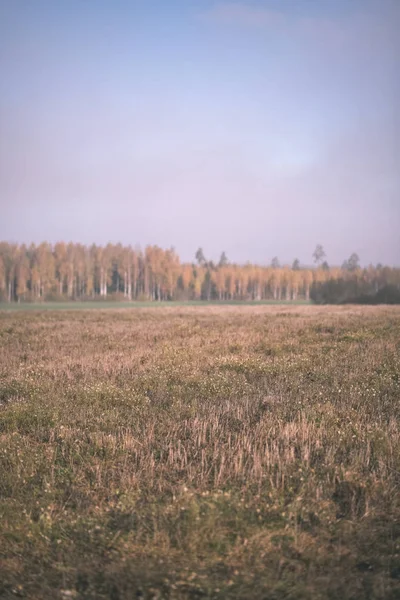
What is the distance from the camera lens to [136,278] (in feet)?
396

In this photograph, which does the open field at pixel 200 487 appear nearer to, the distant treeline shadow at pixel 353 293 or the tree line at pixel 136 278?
the distant treeline shadow at pixel 353 293

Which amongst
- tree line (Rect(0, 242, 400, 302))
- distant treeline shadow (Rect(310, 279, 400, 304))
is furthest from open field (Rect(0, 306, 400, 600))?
tree line (Rect(0, 242, 400, 302))

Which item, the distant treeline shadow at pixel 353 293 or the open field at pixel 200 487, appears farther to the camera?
the distant treeline shadow at pixel 353 293

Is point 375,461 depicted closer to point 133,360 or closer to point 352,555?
point 352,555

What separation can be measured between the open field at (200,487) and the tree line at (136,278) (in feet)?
309

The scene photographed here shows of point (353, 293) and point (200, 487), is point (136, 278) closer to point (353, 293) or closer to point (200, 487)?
point (353, 293)

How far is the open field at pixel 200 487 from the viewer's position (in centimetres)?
405

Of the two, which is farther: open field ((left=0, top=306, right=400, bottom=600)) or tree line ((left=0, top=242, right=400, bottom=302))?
tree line ((left=0, top=242, right=400, bottom=302))

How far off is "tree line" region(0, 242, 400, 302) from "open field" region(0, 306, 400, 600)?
309 feet

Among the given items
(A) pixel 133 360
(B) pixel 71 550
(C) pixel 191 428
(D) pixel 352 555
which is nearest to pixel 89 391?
(C) pixel 191 428

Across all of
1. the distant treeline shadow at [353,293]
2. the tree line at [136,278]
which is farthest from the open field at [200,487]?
the tree line at [136,278]

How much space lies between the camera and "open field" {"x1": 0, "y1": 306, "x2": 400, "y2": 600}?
4.05 m

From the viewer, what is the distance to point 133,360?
1395cm

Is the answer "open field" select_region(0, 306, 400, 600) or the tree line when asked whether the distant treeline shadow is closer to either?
the tree line
